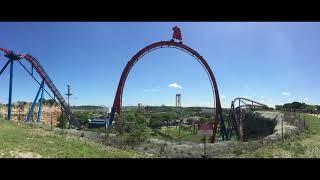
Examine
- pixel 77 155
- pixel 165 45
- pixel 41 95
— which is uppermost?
pixel 165 45

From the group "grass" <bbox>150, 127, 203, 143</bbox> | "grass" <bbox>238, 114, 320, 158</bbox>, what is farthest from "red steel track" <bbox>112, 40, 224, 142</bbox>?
"grass" <bbox>238, 114, 320, 158</bbox>

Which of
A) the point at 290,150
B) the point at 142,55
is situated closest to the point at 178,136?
the point at 142,55

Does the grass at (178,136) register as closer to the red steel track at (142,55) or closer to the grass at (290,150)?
the red steel track at (142,55)

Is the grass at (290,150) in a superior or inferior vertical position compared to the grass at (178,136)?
superior

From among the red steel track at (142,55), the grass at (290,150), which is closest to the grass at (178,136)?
the red steel track at (142,55)

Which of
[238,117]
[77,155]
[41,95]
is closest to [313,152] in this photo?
[77,155]

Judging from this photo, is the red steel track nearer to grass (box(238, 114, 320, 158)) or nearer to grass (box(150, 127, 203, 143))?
grass (box(150, 127, 203, 143))

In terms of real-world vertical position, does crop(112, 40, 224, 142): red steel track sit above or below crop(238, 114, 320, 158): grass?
above

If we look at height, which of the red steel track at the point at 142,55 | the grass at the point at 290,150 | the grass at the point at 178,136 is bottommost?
the grass at the point at 178,136

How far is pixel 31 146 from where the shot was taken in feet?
53.6
